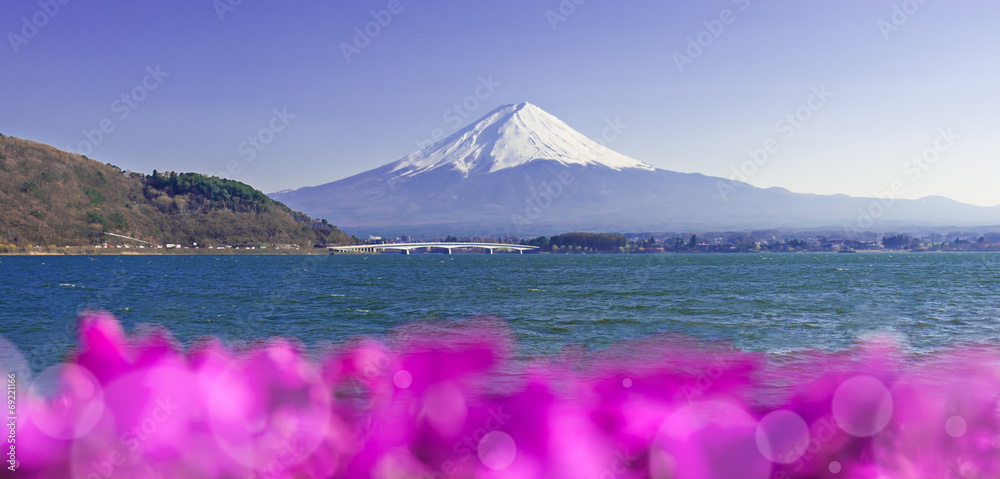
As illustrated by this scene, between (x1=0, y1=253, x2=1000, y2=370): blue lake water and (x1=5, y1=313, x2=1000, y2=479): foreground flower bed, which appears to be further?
(x1=0, y1=253, x2=1000, y2=370): blue lake water

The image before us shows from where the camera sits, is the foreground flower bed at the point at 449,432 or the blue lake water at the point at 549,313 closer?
the foreground flower bed at the point at 449,432

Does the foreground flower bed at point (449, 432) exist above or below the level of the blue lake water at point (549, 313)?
above

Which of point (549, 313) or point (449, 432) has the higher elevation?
point (449, 432)

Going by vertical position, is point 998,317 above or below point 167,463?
below

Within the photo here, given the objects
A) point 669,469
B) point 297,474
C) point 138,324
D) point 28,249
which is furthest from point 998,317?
point 28,249

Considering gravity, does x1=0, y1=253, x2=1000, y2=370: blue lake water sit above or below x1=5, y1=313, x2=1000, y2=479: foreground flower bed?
below

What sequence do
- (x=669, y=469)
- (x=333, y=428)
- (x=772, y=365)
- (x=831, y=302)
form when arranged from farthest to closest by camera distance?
1. (x=831, y=302)
2. (x=772, y=365)
3. (x=333, y=428)
4. (x=669, y=469)

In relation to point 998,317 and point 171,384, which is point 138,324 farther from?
point 998,317

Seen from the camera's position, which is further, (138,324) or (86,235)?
(86,235)

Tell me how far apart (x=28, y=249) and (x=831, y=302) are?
7203 inches

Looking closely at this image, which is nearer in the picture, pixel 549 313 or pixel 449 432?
pixel 449 432

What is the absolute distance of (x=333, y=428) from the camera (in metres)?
6.90

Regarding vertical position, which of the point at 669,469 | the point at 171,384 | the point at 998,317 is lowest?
the point at 998,317

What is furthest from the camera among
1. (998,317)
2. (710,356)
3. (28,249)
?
(28,249)
